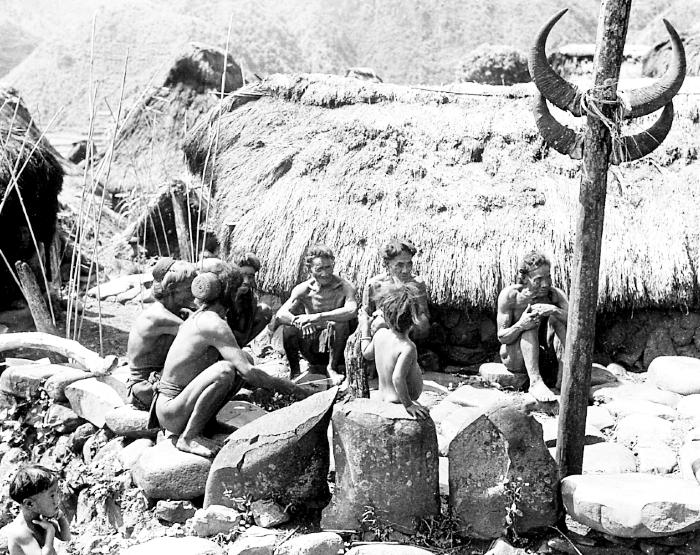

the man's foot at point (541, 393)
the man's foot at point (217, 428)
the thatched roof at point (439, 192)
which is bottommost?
the man's foot at point (541, 393)

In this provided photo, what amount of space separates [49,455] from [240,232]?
8.97ft

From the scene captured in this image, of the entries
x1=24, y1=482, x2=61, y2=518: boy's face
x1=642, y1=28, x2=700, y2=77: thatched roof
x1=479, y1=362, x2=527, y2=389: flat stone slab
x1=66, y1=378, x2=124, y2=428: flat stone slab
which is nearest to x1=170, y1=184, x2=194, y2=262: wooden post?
x1=66, y1=378, x2=124, y2=428: flat stone slab

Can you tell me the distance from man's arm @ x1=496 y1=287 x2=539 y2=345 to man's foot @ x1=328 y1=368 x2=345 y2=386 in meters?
1.27

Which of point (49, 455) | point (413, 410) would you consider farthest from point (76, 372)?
point (413, 410)

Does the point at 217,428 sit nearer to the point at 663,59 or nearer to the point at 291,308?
the point at 291,308

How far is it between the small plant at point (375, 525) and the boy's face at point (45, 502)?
5.19 feet

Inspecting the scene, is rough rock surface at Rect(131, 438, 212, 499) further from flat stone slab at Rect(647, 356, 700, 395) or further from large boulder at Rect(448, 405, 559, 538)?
flat stone slab at Rect(647, 356, 700, 395)

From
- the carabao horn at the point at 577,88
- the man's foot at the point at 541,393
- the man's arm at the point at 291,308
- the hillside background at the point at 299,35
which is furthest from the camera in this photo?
the hillside background at the point at 299,35

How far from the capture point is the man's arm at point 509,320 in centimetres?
606

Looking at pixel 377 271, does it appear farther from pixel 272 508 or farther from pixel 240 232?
pixel 272 508

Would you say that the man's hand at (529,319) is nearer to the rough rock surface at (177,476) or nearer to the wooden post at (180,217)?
the rough rock surface at (177,476)

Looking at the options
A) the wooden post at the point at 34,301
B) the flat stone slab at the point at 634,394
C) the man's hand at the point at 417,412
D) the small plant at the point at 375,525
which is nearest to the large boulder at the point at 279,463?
the small plant at the point at 375,525

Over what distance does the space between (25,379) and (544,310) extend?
14.2 feet

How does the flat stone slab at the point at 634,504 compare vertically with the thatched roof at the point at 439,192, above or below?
below
